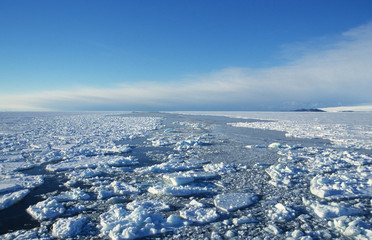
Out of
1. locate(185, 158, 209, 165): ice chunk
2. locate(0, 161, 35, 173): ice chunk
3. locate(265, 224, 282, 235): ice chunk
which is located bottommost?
locate(185, 158, 209, 165): ice chunk

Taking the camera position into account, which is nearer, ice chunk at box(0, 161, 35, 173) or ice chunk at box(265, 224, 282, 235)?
ice chunk at box(265, 224, 282, 235)

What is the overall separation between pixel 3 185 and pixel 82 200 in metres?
1.77

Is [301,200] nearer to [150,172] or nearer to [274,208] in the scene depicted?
[274,208]

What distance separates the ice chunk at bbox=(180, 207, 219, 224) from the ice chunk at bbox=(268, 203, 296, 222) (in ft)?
2.41

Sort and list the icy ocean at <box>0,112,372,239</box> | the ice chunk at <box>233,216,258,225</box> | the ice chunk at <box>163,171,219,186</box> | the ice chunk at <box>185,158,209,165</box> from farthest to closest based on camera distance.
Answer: the ice chunk at <box>185,158,209,165</box> → the ice chunk at <box>163,171,219,186</box> → the ice chunk at <box>233,216,258,225</box> → the icy ocean at <box>0,112,372,239</box>

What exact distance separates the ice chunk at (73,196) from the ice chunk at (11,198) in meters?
0.57

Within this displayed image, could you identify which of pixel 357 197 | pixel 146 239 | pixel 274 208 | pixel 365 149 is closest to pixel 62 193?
pixel 146 239

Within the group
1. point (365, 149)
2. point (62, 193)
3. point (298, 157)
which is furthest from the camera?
point (365, 149)

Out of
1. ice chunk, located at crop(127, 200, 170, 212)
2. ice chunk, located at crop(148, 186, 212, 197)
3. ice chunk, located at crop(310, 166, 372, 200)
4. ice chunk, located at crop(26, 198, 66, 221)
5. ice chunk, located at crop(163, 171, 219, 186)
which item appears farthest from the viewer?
ice chunk, located at crop(163, 171, 219, 186)

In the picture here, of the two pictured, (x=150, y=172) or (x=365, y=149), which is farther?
(x=365, y=149)

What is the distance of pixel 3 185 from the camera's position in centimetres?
400

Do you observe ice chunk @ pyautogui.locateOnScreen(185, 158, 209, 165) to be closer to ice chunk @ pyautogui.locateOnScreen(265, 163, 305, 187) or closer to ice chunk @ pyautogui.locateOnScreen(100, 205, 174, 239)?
ice chunk @ pyautogui.locateOnScreen(265, 163, 305, 187)

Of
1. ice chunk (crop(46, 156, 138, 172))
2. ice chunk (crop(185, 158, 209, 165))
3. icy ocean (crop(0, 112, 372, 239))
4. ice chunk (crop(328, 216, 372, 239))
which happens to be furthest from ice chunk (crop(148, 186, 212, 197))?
ice chunk (crop(46, 156, 138, 172))

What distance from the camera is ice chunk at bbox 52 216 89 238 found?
2.48 meters
